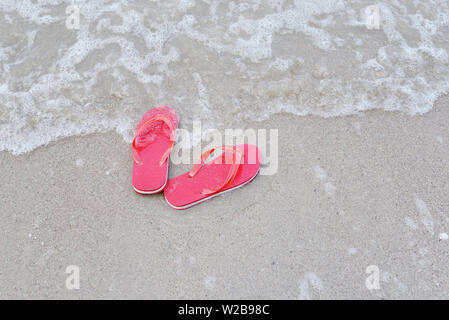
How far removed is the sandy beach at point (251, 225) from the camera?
1692 mm

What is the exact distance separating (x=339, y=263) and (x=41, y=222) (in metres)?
1.59

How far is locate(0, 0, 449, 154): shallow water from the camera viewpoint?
2336mm

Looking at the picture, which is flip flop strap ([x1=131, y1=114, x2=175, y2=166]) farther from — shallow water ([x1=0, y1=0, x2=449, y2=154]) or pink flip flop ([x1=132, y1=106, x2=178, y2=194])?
shallow water ([x1=0, y1=0, x2=449, y2=154])

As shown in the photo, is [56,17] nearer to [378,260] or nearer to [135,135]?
[135,135]

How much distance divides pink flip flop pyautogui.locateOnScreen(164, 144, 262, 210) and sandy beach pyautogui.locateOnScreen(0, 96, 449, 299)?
56 mm

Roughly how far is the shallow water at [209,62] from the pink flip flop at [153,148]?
4.1 inches

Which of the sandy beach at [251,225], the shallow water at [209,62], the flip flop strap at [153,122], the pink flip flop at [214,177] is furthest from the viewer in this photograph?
the shallow water at [209,62]

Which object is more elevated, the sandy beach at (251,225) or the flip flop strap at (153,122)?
the flip flop strap at (153,122)

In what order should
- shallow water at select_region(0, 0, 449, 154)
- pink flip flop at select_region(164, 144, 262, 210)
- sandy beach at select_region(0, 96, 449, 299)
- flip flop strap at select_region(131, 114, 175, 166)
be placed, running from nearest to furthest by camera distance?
sandy beach at select_region(0, 96, 449, 299)
pink flip flop at select_region(164, 144, 262, 210)
flip flop strap at select_region(131, 114, 175, 166)
shallow water at select_region(0, 0, 449, 154)

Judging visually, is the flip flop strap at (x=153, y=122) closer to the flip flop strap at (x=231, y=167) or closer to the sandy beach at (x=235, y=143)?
the sandy beach at (x=235, y=143)

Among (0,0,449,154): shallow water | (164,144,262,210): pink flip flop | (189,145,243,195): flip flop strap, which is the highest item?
(0,0,449,154): shallow water

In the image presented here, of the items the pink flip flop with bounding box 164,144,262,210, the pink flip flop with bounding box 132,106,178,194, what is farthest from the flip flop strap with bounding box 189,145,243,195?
the pink flip flop with bounding box 132,106,178,194

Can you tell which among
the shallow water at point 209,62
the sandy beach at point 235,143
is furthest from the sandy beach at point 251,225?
the shallow water at point 209,62
